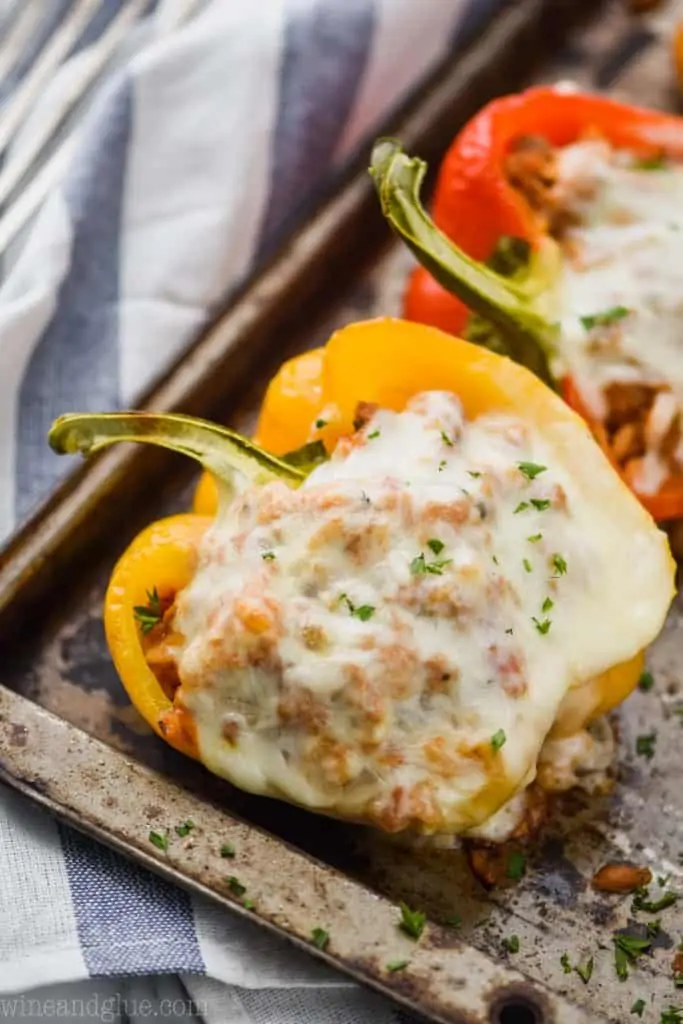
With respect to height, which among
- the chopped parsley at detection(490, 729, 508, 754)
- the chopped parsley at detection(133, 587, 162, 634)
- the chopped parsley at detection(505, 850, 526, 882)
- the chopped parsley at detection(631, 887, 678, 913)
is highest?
the chopped parsley at detection(133, 587, 162, 634)

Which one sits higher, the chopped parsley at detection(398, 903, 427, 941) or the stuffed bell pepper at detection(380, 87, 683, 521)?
the stuffed bell pepper at detection(380, 87, 683, 521)

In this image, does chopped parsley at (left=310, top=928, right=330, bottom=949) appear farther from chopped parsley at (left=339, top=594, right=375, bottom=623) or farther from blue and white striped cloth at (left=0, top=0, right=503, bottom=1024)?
blue and white striped cloth at (left=0, top=0, right=503, bottom=1024)

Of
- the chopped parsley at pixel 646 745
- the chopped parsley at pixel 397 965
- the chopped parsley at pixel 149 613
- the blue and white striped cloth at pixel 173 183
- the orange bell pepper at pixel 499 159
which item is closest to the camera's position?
the chopped parsley at pixel 397 965

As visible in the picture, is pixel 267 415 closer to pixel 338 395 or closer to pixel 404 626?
pixel 338 395

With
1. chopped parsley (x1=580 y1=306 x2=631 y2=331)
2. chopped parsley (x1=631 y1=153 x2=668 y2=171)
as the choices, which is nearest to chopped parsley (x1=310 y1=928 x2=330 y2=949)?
chopped parsley (x1=580 y1=306 x2=631 y2=331)

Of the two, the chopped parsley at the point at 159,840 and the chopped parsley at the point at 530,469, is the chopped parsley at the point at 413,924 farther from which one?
the chopped parsley at the point at 530,469

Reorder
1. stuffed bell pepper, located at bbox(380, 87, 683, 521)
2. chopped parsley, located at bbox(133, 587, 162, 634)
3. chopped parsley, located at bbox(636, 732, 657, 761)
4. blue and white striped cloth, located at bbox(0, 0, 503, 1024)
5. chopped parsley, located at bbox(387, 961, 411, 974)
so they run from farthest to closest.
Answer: blue and white striped cloth, located at bbox(0, 0, 503, 1024)
stuffed bell pepper, located at bbox(380, 87, 683, 521)
chopped parsley, located at bbox(636, 732, 657, 761)
chopped parsley, located at bbox(133, 587, 162, 634)
chopped parsley, located at bbox(387, 961, 411, 974)

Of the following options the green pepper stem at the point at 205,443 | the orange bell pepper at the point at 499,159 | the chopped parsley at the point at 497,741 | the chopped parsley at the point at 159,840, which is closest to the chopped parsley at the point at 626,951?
the chopped parsley at the point at 497,741
